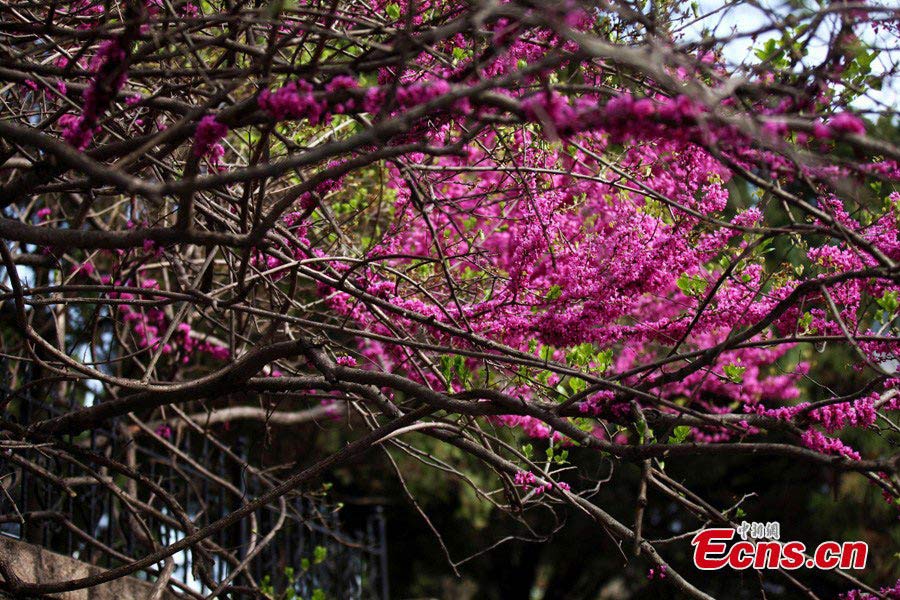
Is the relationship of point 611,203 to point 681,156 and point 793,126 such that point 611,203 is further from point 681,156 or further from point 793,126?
point 793,126

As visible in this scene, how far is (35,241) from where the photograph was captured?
352 cm

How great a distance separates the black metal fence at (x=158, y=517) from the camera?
5.77 metres

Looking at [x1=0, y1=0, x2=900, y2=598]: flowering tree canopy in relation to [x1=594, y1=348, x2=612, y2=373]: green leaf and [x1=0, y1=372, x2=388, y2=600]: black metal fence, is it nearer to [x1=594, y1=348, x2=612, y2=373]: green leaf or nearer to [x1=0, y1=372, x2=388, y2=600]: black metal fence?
[x1=594, y1=348, x2=612, y2=373]: green leaf

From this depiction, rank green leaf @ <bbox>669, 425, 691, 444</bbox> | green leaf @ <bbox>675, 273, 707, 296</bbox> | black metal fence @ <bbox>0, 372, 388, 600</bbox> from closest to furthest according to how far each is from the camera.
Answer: green leaf @ <bbox>669, 425, 691, 444</bbox>
green leaf @ <bbox>675, 273, 707, 296</bbox>
black metal fence @ <bbox>0, 372, 388, 600</bbox>

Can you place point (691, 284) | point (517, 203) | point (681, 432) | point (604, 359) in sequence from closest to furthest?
point (681, 432), point (691, 284), point (604, 359), point (517, 203)

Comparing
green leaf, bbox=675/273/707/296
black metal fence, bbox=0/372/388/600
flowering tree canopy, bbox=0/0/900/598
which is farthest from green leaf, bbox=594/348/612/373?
black metal fence, bbox=0/372/388/600

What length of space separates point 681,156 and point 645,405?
128 cm

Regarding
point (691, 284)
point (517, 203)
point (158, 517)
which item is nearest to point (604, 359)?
point (691, 284)

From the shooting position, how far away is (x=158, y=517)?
20.1ft

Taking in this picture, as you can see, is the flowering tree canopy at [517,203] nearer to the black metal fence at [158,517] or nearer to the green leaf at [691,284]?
the green leaf at [691,284]

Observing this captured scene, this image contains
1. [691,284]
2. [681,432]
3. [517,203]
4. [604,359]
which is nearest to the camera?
[681,432]

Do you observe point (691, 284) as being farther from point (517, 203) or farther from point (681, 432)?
point (517, 203)

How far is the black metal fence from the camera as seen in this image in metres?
5.77

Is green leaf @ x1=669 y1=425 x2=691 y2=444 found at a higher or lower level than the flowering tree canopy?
lower
